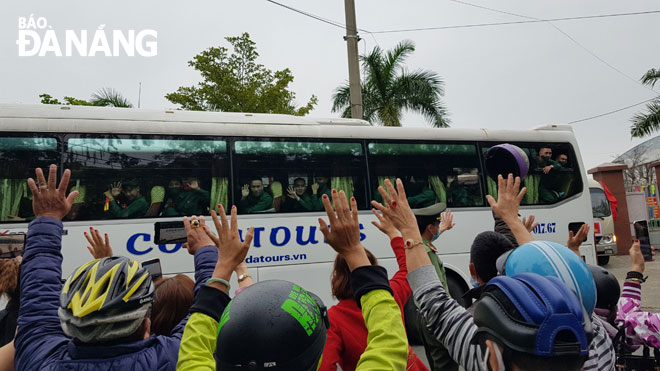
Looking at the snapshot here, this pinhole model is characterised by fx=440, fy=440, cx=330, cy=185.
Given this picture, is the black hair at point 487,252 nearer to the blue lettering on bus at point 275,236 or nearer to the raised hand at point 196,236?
the raised hand at point 196,236

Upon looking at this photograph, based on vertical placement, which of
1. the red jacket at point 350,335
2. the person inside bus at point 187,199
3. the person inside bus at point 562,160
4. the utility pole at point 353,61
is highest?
the utility pole at point 353,61

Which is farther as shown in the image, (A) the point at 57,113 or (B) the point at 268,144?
(B) the point at 268,144

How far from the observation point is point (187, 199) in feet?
21.2

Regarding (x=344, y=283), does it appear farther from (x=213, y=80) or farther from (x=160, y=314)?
(x=213, y=80)

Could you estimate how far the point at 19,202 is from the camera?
579 centimetres

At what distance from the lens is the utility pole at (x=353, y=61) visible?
11250 mm

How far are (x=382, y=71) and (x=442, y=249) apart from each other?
40.9 feet

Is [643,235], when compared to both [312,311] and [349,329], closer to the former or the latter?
[349,329]

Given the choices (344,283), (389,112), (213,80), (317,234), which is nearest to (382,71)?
(389,112)

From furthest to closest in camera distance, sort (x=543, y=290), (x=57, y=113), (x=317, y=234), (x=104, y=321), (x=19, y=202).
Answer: (x=317, y=234) < (x=57, y=113) < (x=19, y=202) < (x=104, y=321) < (x=543, y=290)

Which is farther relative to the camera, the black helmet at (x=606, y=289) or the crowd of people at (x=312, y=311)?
the black helmet at (x=606, y=289)

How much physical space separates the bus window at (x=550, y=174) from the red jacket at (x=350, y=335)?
6784 mm

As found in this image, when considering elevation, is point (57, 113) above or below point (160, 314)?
above

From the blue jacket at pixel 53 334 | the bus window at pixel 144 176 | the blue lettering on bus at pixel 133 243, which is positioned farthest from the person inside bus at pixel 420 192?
the blue jacket at pixel 53 334
